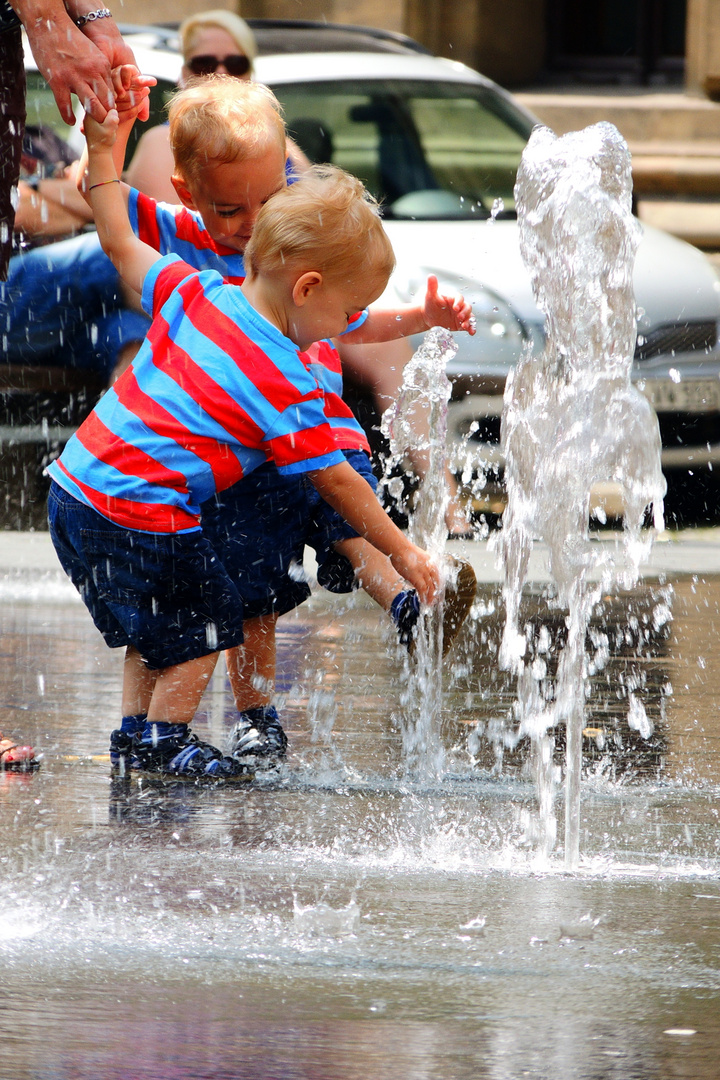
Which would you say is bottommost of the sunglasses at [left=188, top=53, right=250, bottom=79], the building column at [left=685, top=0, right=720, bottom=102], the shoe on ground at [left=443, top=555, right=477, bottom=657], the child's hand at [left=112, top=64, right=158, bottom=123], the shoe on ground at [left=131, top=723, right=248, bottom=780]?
the shoe on ground at [left=131, top=723, right=248, bottom=780]

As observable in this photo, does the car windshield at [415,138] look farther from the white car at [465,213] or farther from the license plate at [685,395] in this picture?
the license plate at [685,395]

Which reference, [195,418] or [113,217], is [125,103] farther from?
[195,418]

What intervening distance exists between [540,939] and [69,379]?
5746 millimetres

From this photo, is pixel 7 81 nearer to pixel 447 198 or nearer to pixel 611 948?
pixel 611 948

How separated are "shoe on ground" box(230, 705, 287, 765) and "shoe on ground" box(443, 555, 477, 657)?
409 millimetres

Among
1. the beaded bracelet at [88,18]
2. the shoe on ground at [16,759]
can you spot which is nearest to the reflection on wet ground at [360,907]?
the shoe on ground at [16,759]

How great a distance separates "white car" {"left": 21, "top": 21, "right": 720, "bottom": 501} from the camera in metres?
7.02

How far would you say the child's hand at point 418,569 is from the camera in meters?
3.29

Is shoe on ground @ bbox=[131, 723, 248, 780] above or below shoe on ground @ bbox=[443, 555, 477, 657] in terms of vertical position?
below

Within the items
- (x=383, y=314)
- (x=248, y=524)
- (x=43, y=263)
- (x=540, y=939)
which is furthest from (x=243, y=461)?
(x=43, y=263)

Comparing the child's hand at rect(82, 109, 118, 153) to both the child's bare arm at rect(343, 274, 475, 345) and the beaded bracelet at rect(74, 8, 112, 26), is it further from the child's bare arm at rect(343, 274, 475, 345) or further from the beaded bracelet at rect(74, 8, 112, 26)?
the child's bare arm at rect(343, 274, 475, 345)

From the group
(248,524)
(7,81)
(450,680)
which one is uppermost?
(7,81)

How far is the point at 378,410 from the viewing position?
277 inches

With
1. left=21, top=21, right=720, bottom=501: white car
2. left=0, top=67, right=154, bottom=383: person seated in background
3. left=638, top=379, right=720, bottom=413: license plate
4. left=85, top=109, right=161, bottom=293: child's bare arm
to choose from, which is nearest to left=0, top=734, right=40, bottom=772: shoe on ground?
left=85, top=109, right=161, bottom=293: child's bare arm
